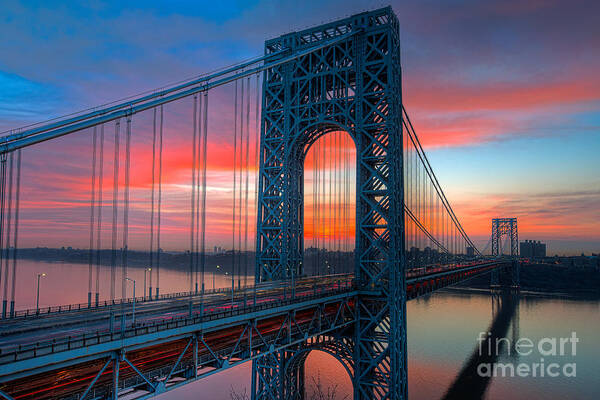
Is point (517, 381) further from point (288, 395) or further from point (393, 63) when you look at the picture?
point (393, 63)

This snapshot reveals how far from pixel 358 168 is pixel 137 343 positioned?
73.0 ft

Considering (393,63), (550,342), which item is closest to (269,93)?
(393,63)

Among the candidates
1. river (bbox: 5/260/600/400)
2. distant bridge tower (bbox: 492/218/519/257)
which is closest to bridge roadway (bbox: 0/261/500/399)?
river (bbox: 5/260/600/400)

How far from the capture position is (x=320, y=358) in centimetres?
5994

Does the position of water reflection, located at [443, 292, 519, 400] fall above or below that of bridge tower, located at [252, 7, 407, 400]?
below

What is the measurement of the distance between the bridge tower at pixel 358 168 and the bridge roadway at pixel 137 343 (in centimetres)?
593

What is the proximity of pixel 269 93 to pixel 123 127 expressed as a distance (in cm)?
1215

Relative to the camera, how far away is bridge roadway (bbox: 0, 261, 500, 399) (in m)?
13.2

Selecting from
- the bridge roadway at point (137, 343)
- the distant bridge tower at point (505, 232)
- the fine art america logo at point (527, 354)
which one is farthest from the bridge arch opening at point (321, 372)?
the distant bridge tower at point (505, 232)

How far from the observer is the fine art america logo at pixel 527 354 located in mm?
55906

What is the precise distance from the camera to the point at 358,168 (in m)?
33.4

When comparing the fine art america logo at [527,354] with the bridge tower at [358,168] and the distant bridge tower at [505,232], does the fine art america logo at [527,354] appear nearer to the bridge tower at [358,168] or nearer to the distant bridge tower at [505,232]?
the bridge tower at [358,168]

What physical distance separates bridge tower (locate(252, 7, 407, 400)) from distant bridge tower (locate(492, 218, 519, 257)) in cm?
17583

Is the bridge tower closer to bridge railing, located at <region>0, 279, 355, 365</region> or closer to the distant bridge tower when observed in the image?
bridge railing, located at <region>0, 279, 355, 365</region>
